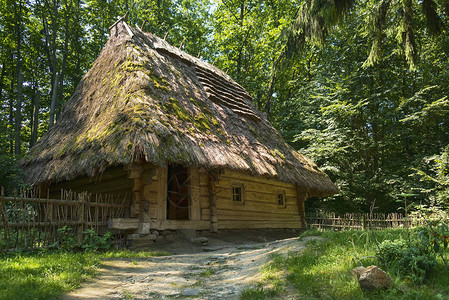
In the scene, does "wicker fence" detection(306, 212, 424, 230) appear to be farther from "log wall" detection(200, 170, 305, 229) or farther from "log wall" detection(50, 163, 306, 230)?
"log wall" detection(50, 163, 306, 230)

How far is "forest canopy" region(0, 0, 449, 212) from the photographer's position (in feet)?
55.4

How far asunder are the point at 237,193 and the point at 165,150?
4622 millimetres

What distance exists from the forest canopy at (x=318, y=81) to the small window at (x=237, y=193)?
15.8ft

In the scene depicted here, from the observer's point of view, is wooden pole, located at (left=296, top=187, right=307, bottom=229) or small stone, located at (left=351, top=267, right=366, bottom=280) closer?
small stone, located at (left=351, top=267, right=366, bottom=280)

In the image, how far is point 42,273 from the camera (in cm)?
435

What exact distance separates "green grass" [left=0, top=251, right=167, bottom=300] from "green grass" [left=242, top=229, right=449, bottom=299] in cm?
235

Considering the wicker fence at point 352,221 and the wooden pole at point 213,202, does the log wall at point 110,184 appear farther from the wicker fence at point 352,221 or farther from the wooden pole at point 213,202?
the wicker fence at point 352,221

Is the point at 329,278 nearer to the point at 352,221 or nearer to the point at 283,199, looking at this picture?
the point at 283,199

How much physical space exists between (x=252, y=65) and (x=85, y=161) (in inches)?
716

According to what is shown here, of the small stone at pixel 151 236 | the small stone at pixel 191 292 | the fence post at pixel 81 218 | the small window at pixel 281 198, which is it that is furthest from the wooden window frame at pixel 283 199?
the small stone at pixel 191 292

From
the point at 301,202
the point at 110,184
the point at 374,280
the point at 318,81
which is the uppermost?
the point at 318,81

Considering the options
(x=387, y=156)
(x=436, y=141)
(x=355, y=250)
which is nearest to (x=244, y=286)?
(x=355, y=250)

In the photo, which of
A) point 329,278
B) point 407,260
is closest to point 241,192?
point 329,278

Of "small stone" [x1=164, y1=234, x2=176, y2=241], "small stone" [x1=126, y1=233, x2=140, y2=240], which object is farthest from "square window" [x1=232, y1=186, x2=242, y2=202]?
"small stone" [x1=126, y1=233, x2=140, y2=240]
